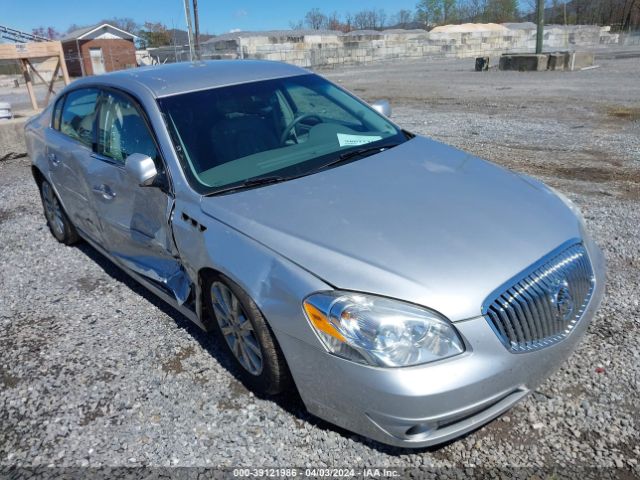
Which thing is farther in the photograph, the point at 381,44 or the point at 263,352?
the point at 381,44

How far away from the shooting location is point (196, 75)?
135 inches

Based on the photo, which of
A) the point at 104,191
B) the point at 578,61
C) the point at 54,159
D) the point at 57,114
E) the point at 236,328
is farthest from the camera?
the point at 578,61

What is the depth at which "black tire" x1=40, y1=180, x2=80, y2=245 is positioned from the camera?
476 cm

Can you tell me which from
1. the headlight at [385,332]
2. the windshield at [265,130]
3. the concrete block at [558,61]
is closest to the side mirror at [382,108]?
the windshield at [265,130]

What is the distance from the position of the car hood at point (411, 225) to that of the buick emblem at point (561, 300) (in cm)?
15

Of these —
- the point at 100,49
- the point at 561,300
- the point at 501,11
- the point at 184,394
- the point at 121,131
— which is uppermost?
the point at 501,11

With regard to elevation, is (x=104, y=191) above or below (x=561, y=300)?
above

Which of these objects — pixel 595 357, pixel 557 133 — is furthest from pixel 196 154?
pixel 557 133

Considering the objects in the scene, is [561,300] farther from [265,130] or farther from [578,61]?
[578,61]

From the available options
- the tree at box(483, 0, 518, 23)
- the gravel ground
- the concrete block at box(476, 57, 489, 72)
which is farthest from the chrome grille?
the tree at box(483, 0, 518, 23)

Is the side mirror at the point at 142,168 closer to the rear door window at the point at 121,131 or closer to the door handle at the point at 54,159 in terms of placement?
the rear door window at the point at 121,131

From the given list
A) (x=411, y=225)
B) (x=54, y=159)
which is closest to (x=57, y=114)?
(x=54, y=159)

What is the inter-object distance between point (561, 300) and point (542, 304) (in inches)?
5.3

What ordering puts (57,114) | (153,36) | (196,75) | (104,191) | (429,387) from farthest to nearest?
(153,36) → (57,114) → (104,191) → (196,75) → (429,387)
